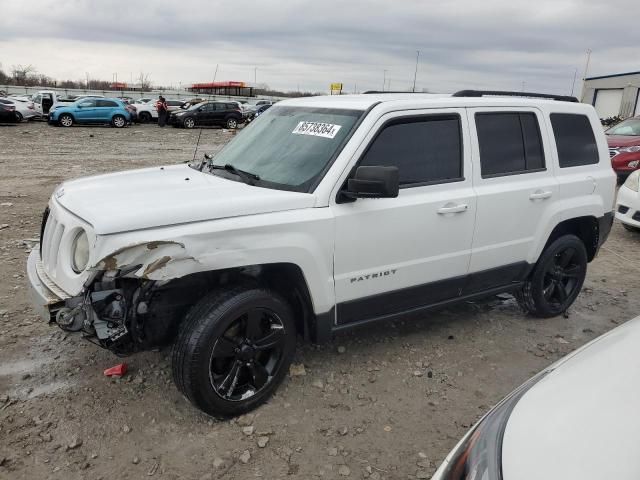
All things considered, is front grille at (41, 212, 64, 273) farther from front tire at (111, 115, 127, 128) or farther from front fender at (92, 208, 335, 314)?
front tire at (111, 115, 127, 128)

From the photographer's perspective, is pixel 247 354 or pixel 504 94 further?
pixel 504 94

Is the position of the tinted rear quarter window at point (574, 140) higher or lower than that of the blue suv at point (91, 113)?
higher

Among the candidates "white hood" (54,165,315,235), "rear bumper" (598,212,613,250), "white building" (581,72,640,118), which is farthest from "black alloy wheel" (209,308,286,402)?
"white building" (581,72,640,118)

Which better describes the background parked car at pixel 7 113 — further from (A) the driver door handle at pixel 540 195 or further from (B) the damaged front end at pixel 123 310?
(A) the driver door handle at pixel 540 195

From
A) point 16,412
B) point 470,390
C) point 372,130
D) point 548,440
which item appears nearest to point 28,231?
point 16,412

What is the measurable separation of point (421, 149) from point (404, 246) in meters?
0.69

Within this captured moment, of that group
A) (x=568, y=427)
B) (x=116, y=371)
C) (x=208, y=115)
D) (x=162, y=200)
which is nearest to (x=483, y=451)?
(x=568, y=427)

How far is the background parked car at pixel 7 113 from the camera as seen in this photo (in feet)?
77.0

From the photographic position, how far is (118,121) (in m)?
25.9

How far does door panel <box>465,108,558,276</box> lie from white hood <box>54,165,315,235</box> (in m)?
1.46

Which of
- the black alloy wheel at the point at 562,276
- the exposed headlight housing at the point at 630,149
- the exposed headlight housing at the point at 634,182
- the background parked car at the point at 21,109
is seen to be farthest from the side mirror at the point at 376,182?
the background parked car at the point at 21,109

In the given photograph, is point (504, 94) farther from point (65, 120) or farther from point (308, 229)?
point (65, 120)

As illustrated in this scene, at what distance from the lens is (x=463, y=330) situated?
180 inches

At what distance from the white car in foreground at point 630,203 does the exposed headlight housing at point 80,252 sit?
725cm
